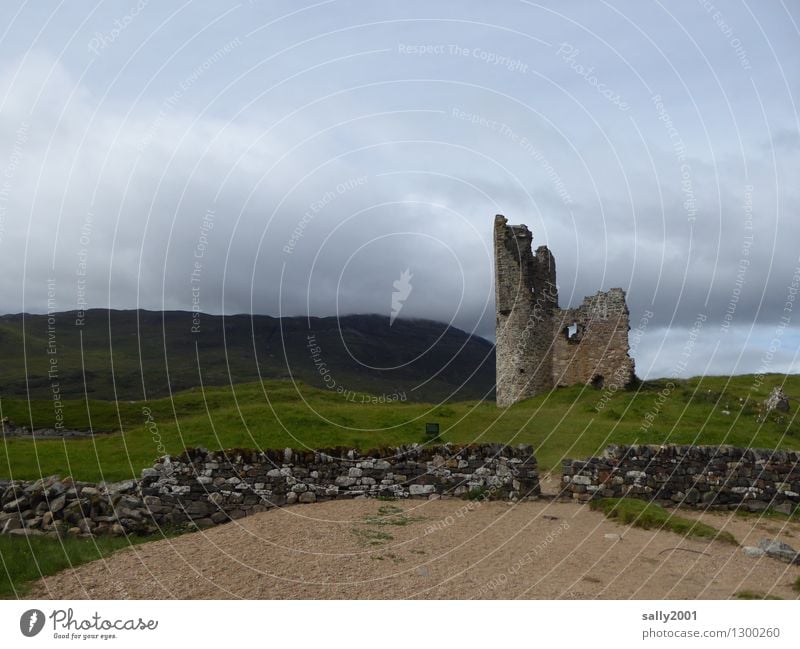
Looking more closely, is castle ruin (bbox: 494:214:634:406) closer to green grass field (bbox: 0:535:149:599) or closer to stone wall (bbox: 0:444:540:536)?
stone wall (bbox: 0:444:540:536)

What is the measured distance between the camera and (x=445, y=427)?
2797cm

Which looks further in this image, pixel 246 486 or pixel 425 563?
pixel 246 486

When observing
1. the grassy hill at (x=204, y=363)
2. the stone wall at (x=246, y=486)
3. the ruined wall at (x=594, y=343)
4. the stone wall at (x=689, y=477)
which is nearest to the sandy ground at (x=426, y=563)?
the stone wall at (x=246, y=486)

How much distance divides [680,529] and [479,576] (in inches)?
220

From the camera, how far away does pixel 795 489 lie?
1695 centimetres

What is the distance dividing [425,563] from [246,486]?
19.9 ft

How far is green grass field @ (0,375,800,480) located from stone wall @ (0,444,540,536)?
10.3 ft

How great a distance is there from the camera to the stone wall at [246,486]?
500 inches

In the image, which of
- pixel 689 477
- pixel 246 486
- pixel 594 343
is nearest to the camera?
pixel 246 486

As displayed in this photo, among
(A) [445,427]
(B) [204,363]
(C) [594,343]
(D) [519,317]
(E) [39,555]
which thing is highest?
(D) [519,317]

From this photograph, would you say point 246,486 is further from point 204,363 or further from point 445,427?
point 204,363

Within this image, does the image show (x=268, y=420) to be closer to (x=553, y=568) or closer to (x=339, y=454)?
(x=339, y=454)

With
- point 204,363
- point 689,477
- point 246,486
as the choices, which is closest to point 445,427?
point 689,477
